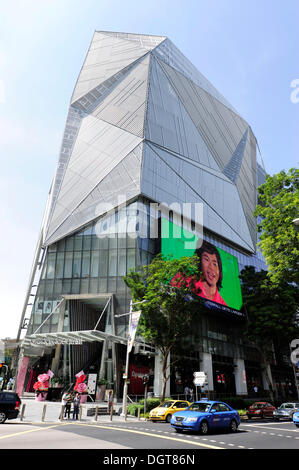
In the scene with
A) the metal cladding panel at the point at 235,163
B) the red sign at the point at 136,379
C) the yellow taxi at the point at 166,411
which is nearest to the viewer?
the yellow taxi at the point at 166,411

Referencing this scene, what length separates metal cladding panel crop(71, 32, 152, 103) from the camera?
5688cm

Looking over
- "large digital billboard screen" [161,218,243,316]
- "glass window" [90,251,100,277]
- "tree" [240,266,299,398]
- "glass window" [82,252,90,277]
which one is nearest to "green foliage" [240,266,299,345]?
"tree" [240,266,299,398]

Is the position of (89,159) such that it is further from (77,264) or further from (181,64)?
(181,64)

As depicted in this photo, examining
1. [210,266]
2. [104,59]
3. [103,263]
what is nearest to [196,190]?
[210,266]

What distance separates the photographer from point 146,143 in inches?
1960

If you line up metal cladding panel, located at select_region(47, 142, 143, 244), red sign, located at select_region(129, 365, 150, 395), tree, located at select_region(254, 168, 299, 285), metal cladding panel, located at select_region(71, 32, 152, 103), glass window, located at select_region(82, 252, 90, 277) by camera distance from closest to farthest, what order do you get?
tree, located at select_region(254, 168, 299, 285), red sign, located at select_region(129, 365, 150, 395), glass window, located at select_region(82, 252, 90, 277), metal cladding panel, located at select_region(47, 142, 143, 244), metal cladding panel, located at select_region(71, 32, 152, 103)

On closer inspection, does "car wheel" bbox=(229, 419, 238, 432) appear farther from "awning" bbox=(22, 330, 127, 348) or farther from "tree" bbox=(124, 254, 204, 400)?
"awning" bbox=(22, 330, 127, 348)

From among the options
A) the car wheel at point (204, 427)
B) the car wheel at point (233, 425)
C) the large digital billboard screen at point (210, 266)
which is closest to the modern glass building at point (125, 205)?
the large digital billboard screen at point (210, 266)

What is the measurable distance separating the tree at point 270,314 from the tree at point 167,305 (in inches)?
560

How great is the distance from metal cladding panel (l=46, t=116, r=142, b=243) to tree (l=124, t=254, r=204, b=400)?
20093 millimetres

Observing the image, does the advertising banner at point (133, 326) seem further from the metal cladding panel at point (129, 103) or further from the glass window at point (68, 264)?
the metal cladding panel at point (129, 103)

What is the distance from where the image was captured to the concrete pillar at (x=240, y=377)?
4778 cm

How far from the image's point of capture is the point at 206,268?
4634 cm
